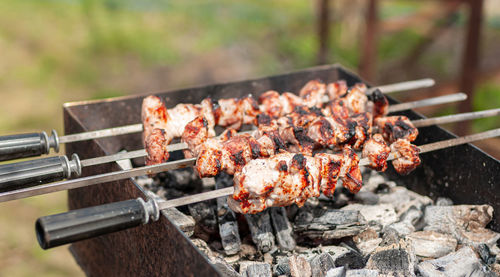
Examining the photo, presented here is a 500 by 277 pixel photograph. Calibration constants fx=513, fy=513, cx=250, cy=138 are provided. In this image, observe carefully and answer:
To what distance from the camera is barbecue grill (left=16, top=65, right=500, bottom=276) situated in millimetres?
2084

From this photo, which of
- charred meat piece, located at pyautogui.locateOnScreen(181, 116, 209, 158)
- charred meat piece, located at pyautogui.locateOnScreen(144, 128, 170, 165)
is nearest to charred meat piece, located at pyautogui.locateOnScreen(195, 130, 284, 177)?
charred meat piece, located at pyautogui.locateOnScreen(181, 116, 209, 158)

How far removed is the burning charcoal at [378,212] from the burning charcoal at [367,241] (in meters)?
0.16

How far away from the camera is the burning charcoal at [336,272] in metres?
2.24

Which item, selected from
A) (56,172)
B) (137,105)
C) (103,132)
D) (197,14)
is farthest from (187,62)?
(56,172)

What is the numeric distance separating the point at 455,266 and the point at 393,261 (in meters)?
0.28

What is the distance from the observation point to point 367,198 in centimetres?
305

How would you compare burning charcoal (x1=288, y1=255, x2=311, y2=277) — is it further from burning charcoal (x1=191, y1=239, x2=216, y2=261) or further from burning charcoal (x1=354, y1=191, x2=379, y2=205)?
A: burning charcoal (x1=354, y1=191, x2=379, y2=205)

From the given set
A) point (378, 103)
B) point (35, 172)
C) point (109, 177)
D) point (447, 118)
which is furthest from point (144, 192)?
point (447, 118)

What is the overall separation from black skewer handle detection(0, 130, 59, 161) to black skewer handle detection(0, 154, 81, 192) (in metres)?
0.23

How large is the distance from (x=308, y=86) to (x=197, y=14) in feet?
24.9

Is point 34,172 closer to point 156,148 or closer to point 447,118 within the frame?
point 156,148

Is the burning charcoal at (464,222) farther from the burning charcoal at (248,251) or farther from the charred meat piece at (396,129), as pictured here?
the burning charcoal at (248,251)

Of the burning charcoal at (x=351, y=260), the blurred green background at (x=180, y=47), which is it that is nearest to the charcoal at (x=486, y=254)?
the burning charcoal at (x=351, y=260)

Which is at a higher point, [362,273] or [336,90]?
[336,90]
